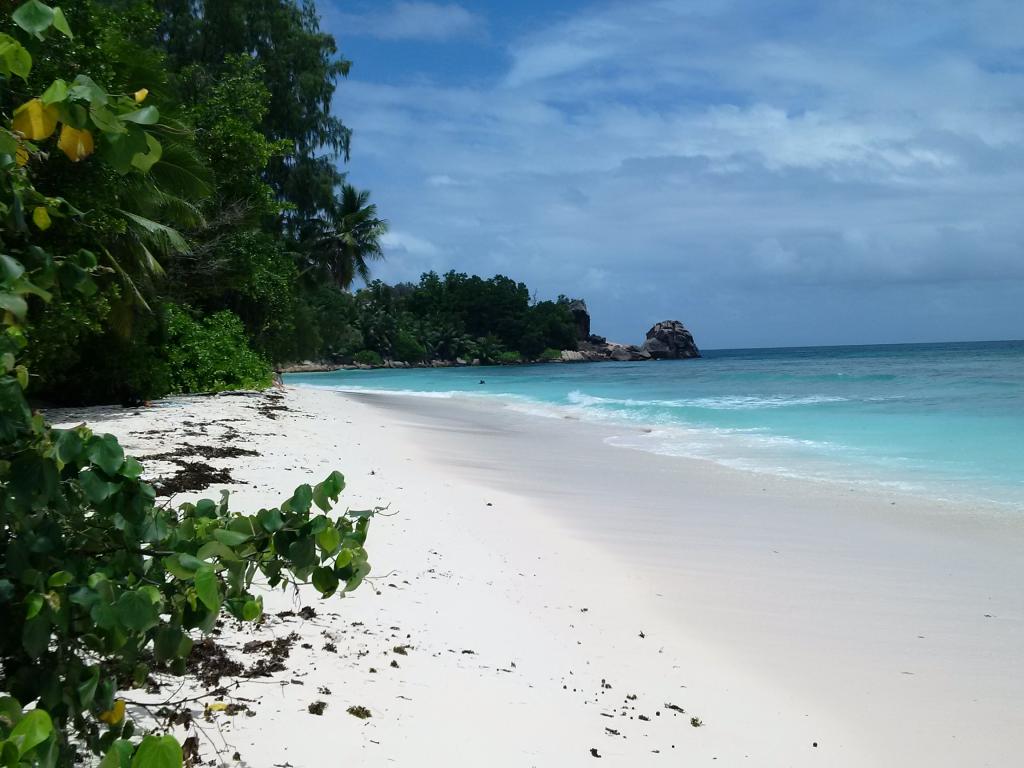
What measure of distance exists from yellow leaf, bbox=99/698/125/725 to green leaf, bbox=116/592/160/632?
1.03 feet

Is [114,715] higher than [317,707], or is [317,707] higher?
[114,715]

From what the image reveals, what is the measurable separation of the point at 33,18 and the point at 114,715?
1266 millimetres

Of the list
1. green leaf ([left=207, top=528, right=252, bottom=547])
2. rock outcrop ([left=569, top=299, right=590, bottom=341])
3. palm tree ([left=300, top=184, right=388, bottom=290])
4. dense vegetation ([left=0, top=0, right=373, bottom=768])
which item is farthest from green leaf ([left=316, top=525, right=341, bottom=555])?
rock outcrop ([left=569, top=299, right=590, bottom=341])

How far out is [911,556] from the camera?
652 centimetres

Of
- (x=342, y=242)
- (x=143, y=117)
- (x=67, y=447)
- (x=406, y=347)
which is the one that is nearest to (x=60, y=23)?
(x=143, y=117)

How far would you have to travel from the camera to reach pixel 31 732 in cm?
116

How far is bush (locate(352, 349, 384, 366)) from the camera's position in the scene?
265 feet

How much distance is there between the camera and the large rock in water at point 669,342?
376 feet

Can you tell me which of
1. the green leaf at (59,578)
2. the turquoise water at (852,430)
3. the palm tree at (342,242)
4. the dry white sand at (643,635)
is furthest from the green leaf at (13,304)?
the palm tree at (342,242)

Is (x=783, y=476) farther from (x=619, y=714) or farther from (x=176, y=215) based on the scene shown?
(x=176, y=215)

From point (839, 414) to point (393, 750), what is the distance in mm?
19424

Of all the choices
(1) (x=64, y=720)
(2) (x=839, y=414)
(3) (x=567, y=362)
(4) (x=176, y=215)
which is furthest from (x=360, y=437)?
(3) (x=567, y=362)

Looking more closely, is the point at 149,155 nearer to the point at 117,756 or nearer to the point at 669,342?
the point at 117,756

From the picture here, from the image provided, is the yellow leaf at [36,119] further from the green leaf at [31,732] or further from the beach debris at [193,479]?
the beach debris at [193,479]
